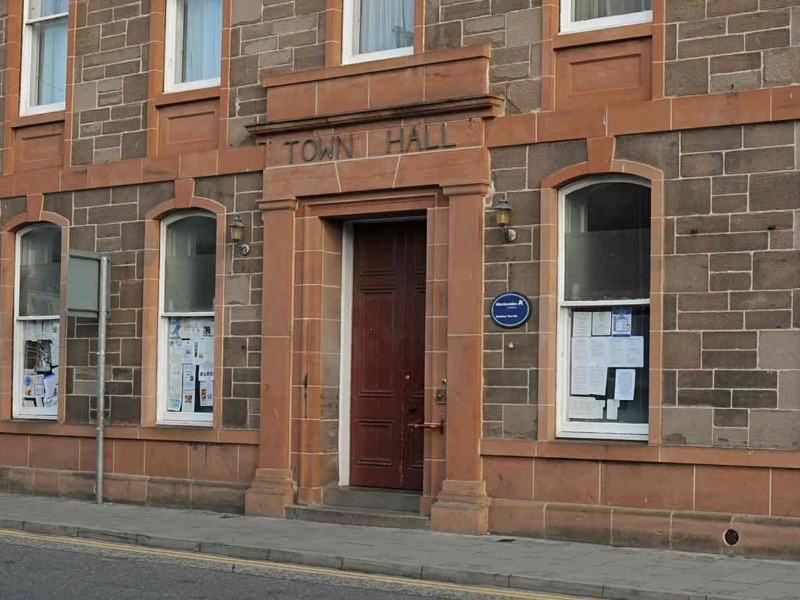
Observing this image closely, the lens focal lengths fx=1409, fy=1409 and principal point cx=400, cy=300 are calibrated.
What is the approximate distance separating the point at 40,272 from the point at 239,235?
157 inches

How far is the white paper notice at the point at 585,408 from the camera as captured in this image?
578 inches

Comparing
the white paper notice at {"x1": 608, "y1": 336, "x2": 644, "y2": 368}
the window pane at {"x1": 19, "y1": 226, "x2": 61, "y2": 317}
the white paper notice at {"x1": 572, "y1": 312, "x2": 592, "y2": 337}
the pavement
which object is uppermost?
the window pane at {"x1": 19, "y1": 226, "x2": 61, "y2": 317}

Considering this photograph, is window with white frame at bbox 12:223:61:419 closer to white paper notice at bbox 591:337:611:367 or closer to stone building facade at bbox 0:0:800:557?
stone building facade at bbox 0:0:800:557

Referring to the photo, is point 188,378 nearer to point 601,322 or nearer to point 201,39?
point 201,39

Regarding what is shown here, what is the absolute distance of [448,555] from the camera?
13.2 metres

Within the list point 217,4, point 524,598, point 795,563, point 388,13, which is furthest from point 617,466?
point 217,4

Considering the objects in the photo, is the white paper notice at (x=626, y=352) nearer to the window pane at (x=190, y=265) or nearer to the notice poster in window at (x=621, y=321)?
the notice poster in window at (x=621, y=321)

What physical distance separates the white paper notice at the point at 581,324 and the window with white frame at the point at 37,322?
7.80 meters

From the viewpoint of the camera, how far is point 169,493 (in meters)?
17.5

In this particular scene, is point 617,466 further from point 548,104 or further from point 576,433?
point 548,104

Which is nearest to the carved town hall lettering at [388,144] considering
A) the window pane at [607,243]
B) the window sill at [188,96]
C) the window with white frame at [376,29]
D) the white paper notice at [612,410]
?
the window with white frame at [376,29]

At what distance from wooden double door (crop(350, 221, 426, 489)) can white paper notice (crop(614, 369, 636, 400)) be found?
2.66m

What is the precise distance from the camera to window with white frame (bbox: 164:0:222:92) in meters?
18.1

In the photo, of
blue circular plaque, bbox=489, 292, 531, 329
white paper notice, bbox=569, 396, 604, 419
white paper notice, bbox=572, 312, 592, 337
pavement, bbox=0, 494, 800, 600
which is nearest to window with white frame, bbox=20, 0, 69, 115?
pavement, bbox=0, 494, 800, 600
